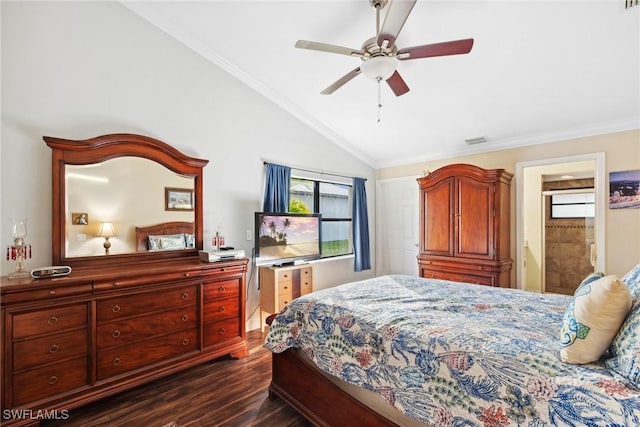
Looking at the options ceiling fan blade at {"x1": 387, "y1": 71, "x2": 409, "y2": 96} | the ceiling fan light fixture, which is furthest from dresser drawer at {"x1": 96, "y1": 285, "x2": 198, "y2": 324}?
ceiling fan blade at {"x1": 387, "y1": 71, "x2": 409, "y2": 96}

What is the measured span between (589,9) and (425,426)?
2.99 meters

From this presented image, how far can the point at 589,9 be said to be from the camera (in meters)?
2.12

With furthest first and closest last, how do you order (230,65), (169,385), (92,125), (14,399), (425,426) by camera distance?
1. (230,65)
2. (92,125)
3. (169,385)
4. (14,399)
5. (425,426)

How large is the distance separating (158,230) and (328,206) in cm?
257

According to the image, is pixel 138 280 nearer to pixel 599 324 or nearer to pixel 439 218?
pixel 599 324

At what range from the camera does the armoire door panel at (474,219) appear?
3.53m

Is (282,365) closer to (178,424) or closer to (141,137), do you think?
(178,424)

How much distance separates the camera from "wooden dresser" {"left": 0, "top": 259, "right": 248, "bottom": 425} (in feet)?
5.91

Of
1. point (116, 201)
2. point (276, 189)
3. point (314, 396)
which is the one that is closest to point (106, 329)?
point (116, 201)

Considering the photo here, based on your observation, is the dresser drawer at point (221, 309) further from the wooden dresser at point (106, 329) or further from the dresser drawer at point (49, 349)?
the dresser drawer at point (49, 349)

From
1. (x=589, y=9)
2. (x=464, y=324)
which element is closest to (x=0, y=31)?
(x=464, y=324)

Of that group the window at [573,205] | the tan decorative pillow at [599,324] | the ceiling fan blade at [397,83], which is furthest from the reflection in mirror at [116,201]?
the window at [573,205]

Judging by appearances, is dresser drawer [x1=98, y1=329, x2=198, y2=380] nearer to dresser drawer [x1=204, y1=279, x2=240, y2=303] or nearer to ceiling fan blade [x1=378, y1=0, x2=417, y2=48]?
dresser drawer [x1=204, y1=279, x2=240, y2=303]

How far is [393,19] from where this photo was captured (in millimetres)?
1693
